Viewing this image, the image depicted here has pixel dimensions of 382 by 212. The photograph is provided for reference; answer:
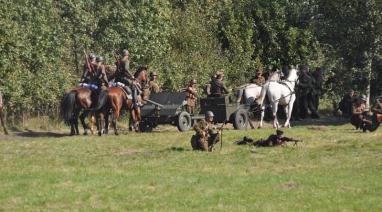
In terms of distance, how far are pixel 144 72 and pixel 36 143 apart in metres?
6.95

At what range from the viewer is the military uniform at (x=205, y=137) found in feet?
67.9

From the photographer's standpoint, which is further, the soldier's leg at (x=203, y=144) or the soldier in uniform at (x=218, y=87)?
the soldier in uniform at (x=218, y=87)

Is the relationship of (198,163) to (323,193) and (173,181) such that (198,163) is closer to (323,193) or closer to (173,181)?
(173,181)

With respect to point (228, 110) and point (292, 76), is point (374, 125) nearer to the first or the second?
point (292, 76)

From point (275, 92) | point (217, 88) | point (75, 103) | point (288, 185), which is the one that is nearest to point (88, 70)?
point (75, 103)

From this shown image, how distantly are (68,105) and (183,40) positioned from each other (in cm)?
1666

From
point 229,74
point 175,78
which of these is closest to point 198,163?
point 175,78

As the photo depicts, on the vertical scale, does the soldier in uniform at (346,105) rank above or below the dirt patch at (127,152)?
above

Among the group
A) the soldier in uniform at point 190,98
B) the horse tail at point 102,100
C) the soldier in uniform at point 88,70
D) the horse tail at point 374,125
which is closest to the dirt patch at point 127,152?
the horse tail at point 102,100

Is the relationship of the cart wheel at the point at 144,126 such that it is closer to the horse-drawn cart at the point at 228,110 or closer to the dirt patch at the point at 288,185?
the horse-drawn cart at the point at 228,110

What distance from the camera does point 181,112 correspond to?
28.0m

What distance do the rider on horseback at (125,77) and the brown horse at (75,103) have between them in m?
1.18

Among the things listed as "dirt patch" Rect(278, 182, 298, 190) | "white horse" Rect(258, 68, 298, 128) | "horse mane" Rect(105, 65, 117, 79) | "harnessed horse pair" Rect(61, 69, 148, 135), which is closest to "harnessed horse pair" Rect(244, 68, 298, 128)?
"white horse" Rect(258, 68, 298, 128)

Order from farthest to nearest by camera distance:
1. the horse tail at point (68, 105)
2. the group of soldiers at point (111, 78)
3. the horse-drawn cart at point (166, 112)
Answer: the horse-drawn cart at point (166, 112), the group of soldiers at point (111, 78), the horse tail at point (68, 105)
